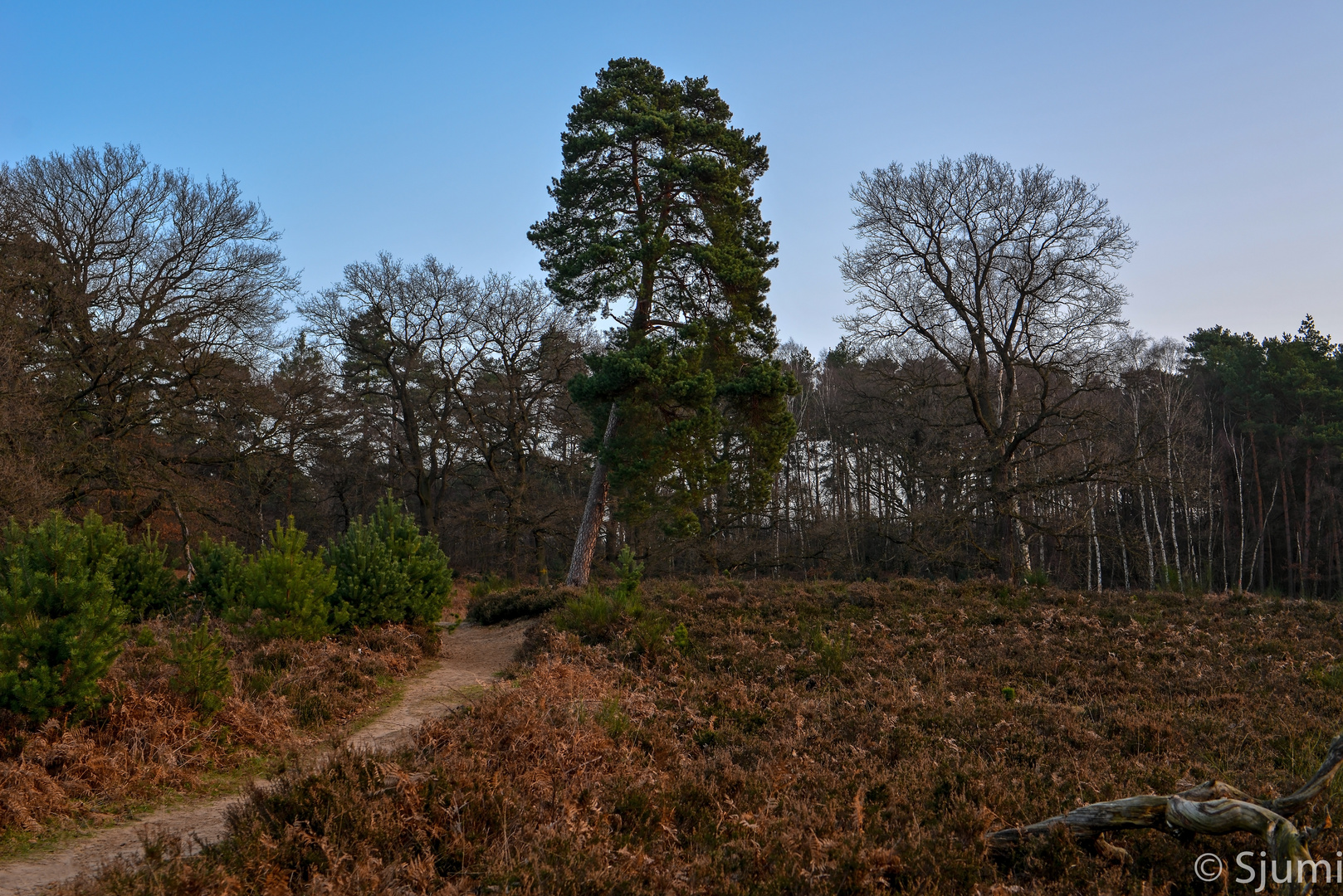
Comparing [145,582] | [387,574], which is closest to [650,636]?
[387,574]

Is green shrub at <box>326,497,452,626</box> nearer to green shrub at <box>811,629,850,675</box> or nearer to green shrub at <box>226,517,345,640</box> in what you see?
green shrub at <box>226,517,345,640</box>

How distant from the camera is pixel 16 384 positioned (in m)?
16.7

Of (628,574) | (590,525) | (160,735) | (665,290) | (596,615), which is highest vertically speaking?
(665,290)

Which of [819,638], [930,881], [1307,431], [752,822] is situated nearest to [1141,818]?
[930,881]

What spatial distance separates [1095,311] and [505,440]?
794 inches

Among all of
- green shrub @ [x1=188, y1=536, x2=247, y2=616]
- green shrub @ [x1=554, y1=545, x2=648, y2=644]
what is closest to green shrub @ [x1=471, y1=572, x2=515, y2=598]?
green shrub @ [x1=554, y1=545, x2=648, y2=644]

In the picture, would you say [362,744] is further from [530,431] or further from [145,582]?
[530,431]

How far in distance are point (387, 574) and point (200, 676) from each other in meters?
4.42

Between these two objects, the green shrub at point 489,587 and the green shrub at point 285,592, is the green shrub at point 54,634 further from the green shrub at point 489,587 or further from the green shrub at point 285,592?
the green shrub at point 489,587

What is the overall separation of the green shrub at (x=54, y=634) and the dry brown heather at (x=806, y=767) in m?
2.52

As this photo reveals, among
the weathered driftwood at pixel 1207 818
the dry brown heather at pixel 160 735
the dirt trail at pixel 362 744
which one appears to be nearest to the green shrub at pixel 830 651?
the dirt trail at pixel 362 744

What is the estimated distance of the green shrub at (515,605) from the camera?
49.7 feet

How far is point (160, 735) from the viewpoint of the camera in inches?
253

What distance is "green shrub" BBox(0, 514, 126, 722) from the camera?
19.5 feet
